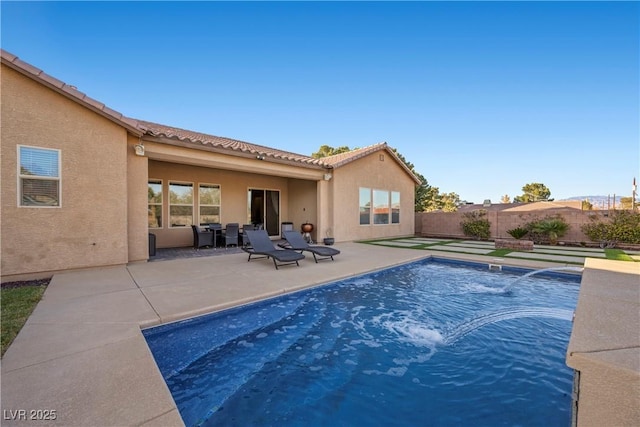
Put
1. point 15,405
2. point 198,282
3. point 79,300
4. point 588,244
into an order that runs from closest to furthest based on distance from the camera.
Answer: point 15,405, point 79,300, point 198,282, point 588,244

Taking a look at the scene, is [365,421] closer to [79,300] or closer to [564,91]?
[79,300]

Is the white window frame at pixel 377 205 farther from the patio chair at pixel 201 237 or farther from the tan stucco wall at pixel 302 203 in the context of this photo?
the patio chair at pixel 201 237

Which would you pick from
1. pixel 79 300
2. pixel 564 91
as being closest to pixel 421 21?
pixel 564 91

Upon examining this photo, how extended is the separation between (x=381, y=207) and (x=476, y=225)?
19.7 feet

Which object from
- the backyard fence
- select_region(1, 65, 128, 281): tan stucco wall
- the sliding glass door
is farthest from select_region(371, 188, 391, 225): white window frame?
select_region(1, 65, 128, 281): tan stucco wall

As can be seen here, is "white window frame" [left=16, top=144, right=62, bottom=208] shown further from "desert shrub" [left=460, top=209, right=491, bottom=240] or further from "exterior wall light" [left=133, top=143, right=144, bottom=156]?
"desert shrub" [left=460, top=209, right=491, bottom=240]

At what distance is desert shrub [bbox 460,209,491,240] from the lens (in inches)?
634

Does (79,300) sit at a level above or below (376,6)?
below

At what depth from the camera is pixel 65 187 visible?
6.52 m

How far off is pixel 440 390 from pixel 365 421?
1.01 metres

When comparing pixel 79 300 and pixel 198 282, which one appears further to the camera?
pixel 198 282

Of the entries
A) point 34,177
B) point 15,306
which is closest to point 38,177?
point 34,177

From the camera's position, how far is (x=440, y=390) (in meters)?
2.96

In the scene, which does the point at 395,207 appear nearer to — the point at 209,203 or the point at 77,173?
the point at 209,203
